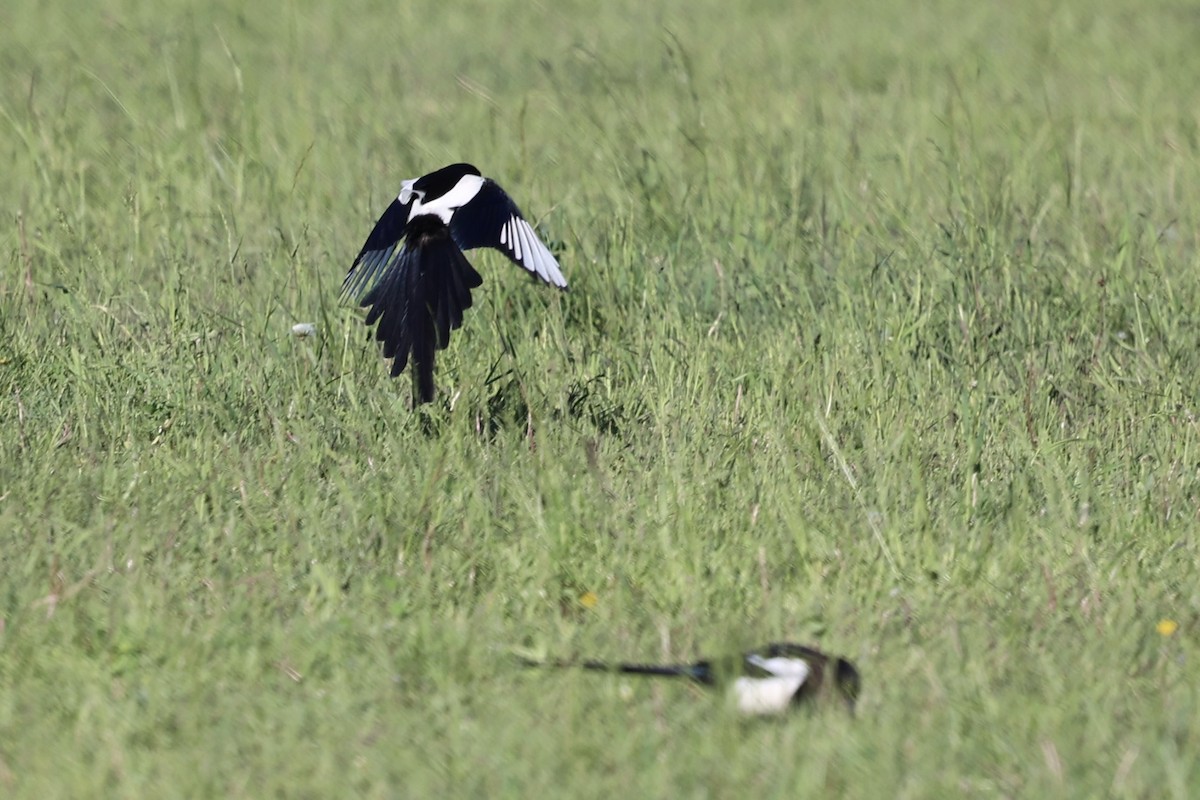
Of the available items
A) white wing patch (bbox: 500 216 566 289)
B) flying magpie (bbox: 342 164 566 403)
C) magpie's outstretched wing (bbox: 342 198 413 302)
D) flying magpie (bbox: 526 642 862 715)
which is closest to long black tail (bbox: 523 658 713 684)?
flying magpie (bbox: 526 642 862 715)

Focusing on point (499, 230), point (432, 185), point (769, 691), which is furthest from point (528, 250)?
point (769, 691)

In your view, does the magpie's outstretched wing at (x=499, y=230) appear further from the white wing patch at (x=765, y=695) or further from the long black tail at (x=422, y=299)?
the white wing patch at (x=765, y=695)

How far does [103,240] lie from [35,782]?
110 inches

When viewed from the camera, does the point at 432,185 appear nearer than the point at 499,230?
No

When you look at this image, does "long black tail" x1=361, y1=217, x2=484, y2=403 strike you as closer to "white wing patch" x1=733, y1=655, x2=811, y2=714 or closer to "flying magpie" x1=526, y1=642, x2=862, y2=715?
"flying magpie" x1=526, y1=642, x2=862, y2=715

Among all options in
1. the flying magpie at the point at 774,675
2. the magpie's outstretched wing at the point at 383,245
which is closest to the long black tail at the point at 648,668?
the flying magpie at the point at 774,675

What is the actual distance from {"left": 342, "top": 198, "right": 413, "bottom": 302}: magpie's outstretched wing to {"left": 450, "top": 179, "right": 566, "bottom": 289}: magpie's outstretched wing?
166 mm

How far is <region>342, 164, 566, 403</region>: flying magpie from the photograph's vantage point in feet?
11.7

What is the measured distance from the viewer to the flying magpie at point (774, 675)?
7.77 feet

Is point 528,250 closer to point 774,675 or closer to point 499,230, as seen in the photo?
point 499,230

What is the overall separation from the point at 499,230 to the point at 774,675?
1.61 m

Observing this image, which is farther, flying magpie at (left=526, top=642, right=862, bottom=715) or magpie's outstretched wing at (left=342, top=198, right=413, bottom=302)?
magpie's outstretched wing at (left=342, top=198, right=413, bottom=302)

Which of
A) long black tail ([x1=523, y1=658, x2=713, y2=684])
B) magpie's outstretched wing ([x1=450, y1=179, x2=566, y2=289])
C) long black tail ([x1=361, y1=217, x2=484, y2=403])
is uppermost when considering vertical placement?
magpie's outstretched wing ([x1=450, y1=179, x2=566, y2=289])

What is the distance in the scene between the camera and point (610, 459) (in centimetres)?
351
